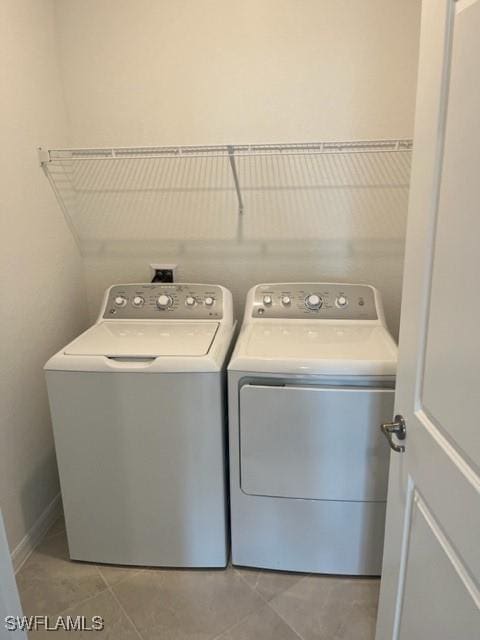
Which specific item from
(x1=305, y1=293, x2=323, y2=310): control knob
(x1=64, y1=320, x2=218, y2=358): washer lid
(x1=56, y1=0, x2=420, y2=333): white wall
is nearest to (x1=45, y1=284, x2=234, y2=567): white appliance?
(x1=64, y1=320, x2=218, y2=358): washer lid

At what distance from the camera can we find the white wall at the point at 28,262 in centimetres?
172

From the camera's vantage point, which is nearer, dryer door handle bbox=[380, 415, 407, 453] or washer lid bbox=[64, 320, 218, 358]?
dryer door handle bbox=[380, 415, 407, 453]

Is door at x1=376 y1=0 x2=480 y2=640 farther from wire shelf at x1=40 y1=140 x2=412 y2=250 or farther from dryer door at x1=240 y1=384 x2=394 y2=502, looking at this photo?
wire shelf at x1=40 y1=140 x2=412 y2=250

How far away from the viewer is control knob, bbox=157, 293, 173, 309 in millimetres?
2047

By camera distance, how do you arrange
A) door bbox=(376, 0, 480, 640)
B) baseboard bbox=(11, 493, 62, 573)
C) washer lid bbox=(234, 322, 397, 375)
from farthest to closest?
1. baseboard bbox=(11, 493, 62, 573)
2. washer lid bbox=(234, 322, 397, 375)
3. door bbox=(376, 0, 480, 640)

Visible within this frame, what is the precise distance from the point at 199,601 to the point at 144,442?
0.63 meters

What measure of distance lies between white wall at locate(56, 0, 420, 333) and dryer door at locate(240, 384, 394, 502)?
80 cm

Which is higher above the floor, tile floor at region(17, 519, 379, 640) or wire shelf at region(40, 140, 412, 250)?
wire shelf at region(40, 140, 412, 250)

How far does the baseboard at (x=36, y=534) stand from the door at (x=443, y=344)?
151cm

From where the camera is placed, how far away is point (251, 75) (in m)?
2.02

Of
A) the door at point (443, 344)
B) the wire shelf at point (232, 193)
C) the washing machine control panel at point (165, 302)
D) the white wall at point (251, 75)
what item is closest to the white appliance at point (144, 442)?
the washing machine control panel at point (165, 302)

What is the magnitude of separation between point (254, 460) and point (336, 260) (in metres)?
1.05

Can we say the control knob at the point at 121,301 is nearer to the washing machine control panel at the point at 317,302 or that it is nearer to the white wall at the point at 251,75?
the washing machine control panel at the point at 317,302

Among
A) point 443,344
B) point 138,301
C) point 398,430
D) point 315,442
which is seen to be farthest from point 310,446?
point 138,301
